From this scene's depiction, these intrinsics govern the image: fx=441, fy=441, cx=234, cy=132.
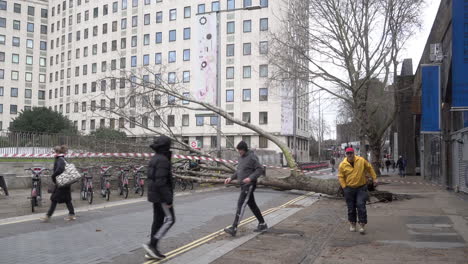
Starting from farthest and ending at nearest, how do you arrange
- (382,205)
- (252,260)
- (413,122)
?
(413,122) < (382,205) < (252,260)

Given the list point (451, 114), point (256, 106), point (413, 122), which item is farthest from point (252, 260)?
point (256, 106)

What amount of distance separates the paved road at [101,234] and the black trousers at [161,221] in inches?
16.1

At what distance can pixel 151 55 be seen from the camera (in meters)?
62.1

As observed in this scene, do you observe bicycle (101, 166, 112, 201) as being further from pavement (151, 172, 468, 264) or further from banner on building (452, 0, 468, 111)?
banner on building (452, 0, 468, 111)

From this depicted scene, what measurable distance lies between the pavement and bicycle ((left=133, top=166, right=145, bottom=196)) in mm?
6414

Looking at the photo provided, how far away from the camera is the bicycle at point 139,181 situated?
15500mm

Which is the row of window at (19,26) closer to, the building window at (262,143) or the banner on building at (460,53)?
the building window at (262,143)

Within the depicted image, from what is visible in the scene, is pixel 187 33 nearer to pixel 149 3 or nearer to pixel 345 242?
pixel 149 3

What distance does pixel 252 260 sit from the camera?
618 centimetres

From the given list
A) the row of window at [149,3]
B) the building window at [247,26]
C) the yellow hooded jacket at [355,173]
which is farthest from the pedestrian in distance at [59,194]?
the building window at [247,26]

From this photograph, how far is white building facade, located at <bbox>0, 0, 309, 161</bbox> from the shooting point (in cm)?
5488

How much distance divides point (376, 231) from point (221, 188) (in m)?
11.3

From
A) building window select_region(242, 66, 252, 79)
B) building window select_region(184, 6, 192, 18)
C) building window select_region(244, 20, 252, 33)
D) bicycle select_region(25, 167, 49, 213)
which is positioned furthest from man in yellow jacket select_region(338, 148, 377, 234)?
building window select_region(184, 6, 192, 18)

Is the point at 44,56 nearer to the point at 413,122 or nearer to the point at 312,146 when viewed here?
the point at 312,146
